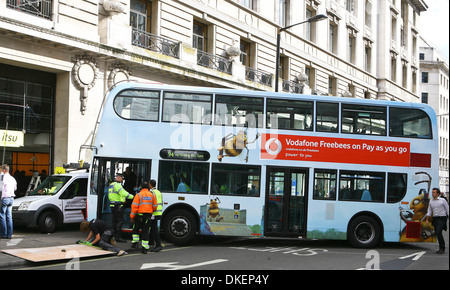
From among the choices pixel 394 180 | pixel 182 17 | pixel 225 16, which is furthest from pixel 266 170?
pixel 225 16

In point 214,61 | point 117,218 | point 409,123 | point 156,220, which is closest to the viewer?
point 156,220

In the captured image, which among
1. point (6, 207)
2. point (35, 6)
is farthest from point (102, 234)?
point (35, 6)

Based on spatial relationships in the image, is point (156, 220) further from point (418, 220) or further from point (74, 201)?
point (418, 220)

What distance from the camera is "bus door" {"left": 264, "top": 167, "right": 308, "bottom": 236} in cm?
1343

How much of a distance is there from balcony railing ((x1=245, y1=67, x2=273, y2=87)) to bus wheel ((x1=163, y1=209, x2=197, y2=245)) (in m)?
15.8

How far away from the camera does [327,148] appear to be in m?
13.6

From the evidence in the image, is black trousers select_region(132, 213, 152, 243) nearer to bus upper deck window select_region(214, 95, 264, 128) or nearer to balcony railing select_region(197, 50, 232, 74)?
bus upper deck window select_region(214, 95, 264, 128)

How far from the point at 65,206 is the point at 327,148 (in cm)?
788

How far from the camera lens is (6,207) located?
13.2 m

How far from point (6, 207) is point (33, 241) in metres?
1.22

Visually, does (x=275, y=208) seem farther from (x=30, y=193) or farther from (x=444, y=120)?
(x=444, y=120)

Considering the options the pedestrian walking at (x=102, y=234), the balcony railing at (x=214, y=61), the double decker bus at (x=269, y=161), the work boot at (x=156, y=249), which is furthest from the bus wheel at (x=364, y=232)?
the balcony railing at (x=214, y=61)

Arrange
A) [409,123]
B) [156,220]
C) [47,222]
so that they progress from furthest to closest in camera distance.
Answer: [47,222]
[409,123]
[156,220]

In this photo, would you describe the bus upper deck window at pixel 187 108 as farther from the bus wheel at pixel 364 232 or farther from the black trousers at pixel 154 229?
the bus wheel at pixel 364 232
